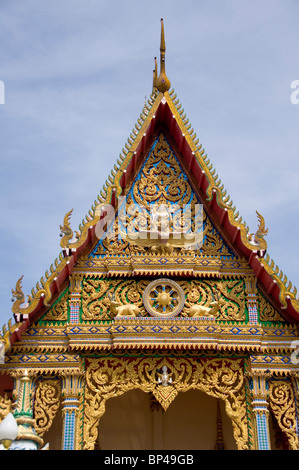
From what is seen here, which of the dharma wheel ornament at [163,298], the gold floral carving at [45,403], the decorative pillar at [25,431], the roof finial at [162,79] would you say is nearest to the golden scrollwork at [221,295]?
the dharma wheel ornament at [163,298]

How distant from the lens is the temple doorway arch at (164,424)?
53.8 feet

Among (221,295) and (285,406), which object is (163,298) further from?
(285,406)

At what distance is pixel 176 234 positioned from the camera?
47.8 ft

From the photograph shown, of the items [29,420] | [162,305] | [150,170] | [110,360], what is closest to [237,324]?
[162,305]

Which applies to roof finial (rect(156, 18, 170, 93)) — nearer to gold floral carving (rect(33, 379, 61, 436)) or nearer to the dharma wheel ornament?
the dharma wheel ornament

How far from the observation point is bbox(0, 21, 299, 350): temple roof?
45.4 ft

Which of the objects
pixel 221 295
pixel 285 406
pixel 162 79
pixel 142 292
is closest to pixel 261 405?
pixel 285 406

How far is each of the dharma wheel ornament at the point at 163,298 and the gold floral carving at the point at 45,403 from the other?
1.93 m

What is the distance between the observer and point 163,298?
1405cm

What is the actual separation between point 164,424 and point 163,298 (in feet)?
11.9

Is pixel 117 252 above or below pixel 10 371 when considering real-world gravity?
above
